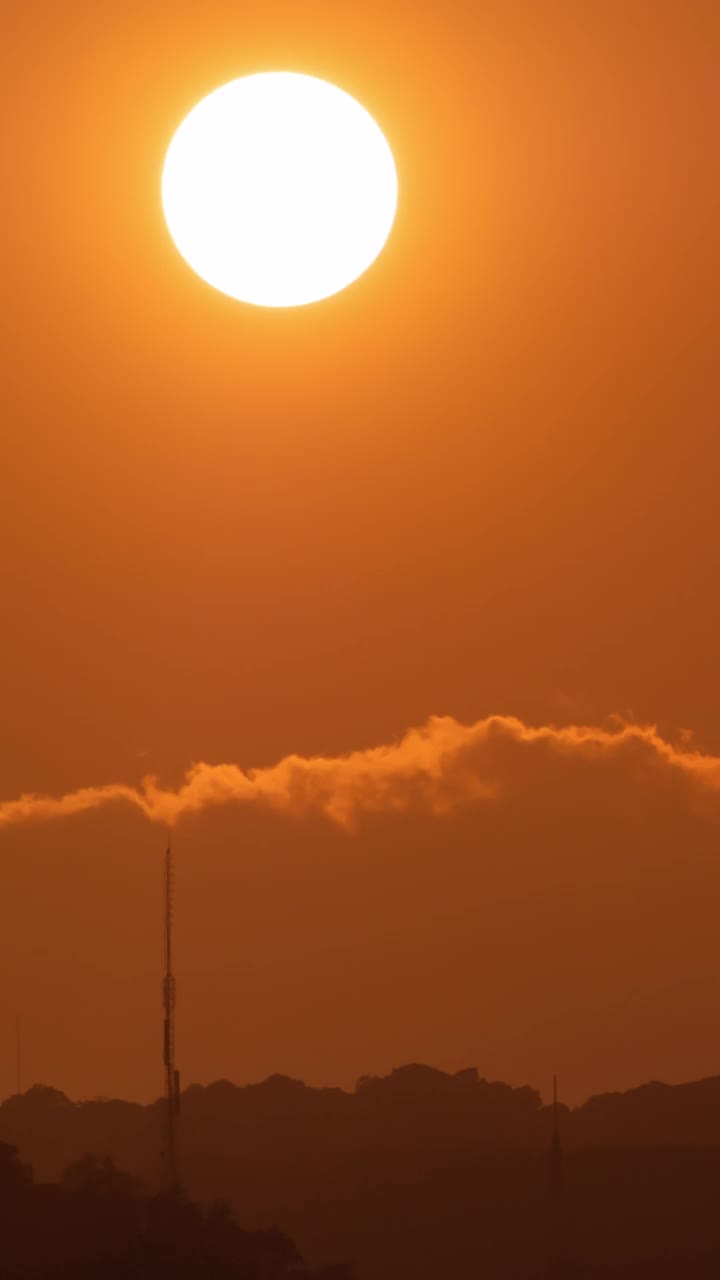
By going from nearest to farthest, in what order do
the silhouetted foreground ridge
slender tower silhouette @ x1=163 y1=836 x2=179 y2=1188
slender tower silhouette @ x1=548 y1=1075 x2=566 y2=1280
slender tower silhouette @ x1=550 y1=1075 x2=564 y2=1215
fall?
the silhouetted foreground ridge, slender tower silhouette @ x1=163 y1=836 x2=179 y2=1188, slender tower silhouette @ x1=550 y1=1075 x2=564 y2=1215, slender tower silhouette @ x1=548 y1=1075 x2=566 y2=1280

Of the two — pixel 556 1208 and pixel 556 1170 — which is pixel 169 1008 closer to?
pixel 556 1208

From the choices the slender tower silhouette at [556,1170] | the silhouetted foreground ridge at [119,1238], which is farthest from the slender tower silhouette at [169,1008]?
the slender tower silhouette at [556,1170]

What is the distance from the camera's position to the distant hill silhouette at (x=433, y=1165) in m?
29.7

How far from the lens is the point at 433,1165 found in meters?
37.3

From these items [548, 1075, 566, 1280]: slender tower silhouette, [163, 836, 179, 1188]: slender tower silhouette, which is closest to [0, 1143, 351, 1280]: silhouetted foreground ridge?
[163, 836, 179, 1188]: slender tower silhouette

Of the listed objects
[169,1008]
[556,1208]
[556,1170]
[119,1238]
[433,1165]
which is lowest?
[119,1238]

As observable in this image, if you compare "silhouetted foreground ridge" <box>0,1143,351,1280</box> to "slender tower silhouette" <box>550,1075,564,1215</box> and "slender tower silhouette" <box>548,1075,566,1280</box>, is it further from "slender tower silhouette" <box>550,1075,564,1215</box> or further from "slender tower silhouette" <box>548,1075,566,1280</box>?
"slender tower silhouette" <box>548,1075,566,1280</box>

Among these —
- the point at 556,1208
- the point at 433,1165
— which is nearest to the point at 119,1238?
the point at 556,1208

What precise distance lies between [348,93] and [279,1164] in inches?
823

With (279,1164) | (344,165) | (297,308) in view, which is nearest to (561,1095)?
(279,1164)

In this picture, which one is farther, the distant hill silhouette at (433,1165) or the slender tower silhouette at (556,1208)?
the slender tower silhouette at (556,1208)

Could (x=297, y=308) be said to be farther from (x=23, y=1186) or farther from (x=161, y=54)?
(x=23, y=1186)

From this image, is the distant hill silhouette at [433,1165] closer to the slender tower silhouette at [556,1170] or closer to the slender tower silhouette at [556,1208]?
the slender tower silhouette at [556,1208]

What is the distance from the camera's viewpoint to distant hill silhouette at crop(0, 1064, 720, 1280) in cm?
2973
